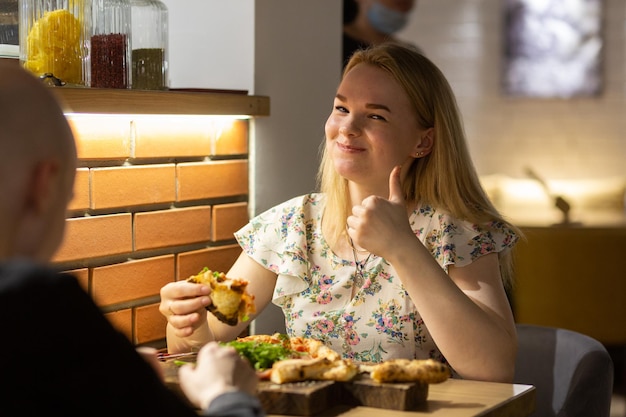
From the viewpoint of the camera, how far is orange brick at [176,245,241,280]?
7.98ft

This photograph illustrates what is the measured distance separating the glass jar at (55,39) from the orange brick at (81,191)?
19 centimetres

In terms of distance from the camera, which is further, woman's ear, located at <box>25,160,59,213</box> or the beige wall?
the beige wall

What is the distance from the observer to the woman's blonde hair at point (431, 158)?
2312 mm

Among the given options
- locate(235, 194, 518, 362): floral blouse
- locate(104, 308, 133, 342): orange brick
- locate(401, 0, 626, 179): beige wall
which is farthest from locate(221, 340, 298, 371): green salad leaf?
locate(401, 0, 626, 179): beige wall

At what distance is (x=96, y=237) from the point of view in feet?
7.10

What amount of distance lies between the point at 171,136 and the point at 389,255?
26.3 inches

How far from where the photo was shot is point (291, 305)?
2.32m

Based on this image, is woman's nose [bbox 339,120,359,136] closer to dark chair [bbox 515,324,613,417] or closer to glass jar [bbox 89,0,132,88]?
glass jar [bbox 89,0,132,88]

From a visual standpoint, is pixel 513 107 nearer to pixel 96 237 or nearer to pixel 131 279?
pixel 131 279

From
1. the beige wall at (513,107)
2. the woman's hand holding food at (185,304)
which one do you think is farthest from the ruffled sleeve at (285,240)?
the beige wall at (513,107)

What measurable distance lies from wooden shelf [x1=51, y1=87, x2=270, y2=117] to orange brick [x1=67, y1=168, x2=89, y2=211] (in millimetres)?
155

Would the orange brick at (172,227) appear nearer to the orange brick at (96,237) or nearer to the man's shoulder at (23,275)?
the orange brick at (96,237)

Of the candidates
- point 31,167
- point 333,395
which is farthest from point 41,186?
point 333,395

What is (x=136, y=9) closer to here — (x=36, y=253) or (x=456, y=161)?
(x=456, y=161)
